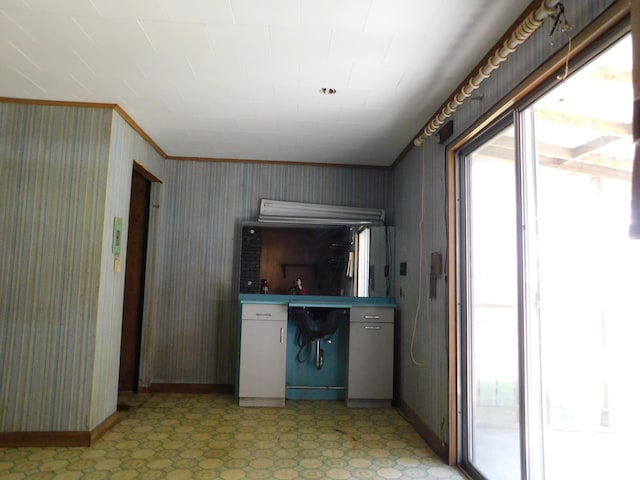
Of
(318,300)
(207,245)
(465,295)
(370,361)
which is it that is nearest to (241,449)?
(370,361)

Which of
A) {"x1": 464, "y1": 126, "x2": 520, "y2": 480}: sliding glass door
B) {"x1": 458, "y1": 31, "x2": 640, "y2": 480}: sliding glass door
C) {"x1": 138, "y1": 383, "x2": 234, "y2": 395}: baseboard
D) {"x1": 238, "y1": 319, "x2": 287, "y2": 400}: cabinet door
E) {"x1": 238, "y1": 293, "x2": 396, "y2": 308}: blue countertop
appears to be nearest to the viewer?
{"x1": 458, "y1": 31, "x2": 640, "y2": 480}: sliding glass door

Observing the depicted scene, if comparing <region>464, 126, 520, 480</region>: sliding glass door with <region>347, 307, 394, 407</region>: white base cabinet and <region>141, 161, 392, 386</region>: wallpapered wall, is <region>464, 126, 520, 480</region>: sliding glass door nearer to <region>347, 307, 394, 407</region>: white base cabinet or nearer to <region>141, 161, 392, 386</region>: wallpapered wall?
<region>347, 307, 394, 407</region>: white base cabinet

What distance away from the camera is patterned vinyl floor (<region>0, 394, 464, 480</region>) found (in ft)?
8.40

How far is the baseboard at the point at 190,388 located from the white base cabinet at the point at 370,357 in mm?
1337

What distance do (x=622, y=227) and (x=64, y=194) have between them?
3.38m

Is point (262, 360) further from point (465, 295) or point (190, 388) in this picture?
point (465, 295)

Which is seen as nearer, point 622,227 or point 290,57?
point 622,227

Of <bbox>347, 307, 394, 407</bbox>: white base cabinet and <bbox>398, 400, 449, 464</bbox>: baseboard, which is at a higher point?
<bbox>347, 307, 394, 407</bbox>: white base cabinet

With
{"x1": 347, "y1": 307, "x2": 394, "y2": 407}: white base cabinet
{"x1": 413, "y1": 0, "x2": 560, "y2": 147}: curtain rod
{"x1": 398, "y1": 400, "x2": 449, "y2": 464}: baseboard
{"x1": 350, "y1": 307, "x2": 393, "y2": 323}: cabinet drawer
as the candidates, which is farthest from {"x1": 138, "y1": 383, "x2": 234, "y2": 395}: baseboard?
{"x1": 413, "y1": 0, "x2": 560, "y2": 147}: curtain rod

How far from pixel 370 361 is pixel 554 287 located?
88.1 inches

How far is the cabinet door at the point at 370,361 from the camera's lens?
3.97 metres

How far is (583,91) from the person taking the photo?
1.84 m

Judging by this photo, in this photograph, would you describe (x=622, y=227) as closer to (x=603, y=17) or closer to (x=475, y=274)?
(x=603, y=17)

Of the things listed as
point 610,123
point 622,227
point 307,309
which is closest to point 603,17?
point 610,123
